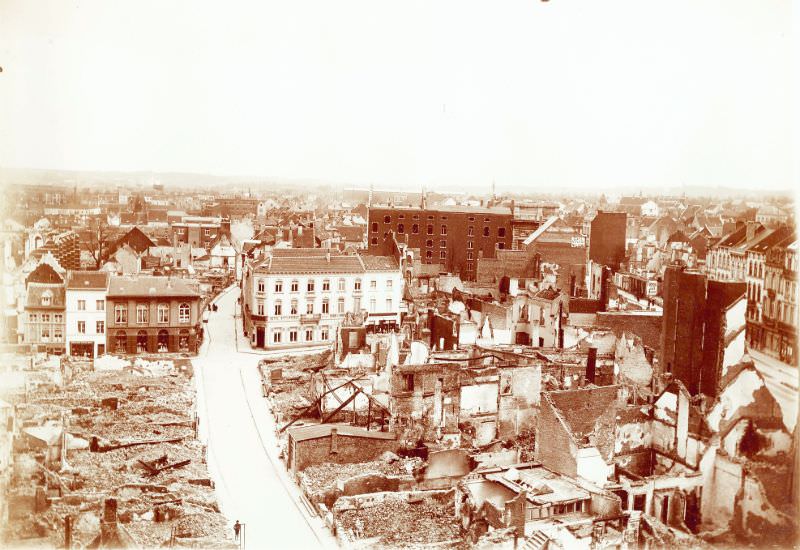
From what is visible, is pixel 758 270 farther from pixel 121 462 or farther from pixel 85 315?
pixel 85 315

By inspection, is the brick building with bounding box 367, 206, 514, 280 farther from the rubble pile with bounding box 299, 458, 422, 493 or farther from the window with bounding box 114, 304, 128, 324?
the rubble pile with bounding box 299, 458, 422, 493

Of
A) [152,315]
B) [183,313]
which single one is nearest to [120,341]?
[152,315]

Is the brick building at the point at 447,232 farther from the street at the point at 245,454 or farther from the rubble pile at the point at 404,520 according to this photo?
the rubble pile at the point at 404,520

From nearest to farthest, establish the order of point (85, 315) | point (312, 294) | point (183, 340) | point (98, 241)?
point (85, 315) < point (183, 340) < point (98, 241) < point (312, 294)

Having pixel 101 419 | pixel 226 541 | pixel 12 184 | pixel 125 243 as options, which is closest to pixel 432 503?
pixel 226 541

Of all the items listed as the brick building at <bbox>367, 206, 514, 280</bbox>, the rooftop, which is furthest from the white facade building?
the brick building at <bbox>367, 206, 514, 280</bbox>

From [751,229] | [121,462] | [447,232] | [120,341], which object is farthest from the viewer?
[447,232]

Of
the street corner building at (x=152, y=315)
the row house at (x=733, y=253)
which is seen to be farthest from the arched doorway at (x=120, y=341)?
the row house at (x=733, y=253)
